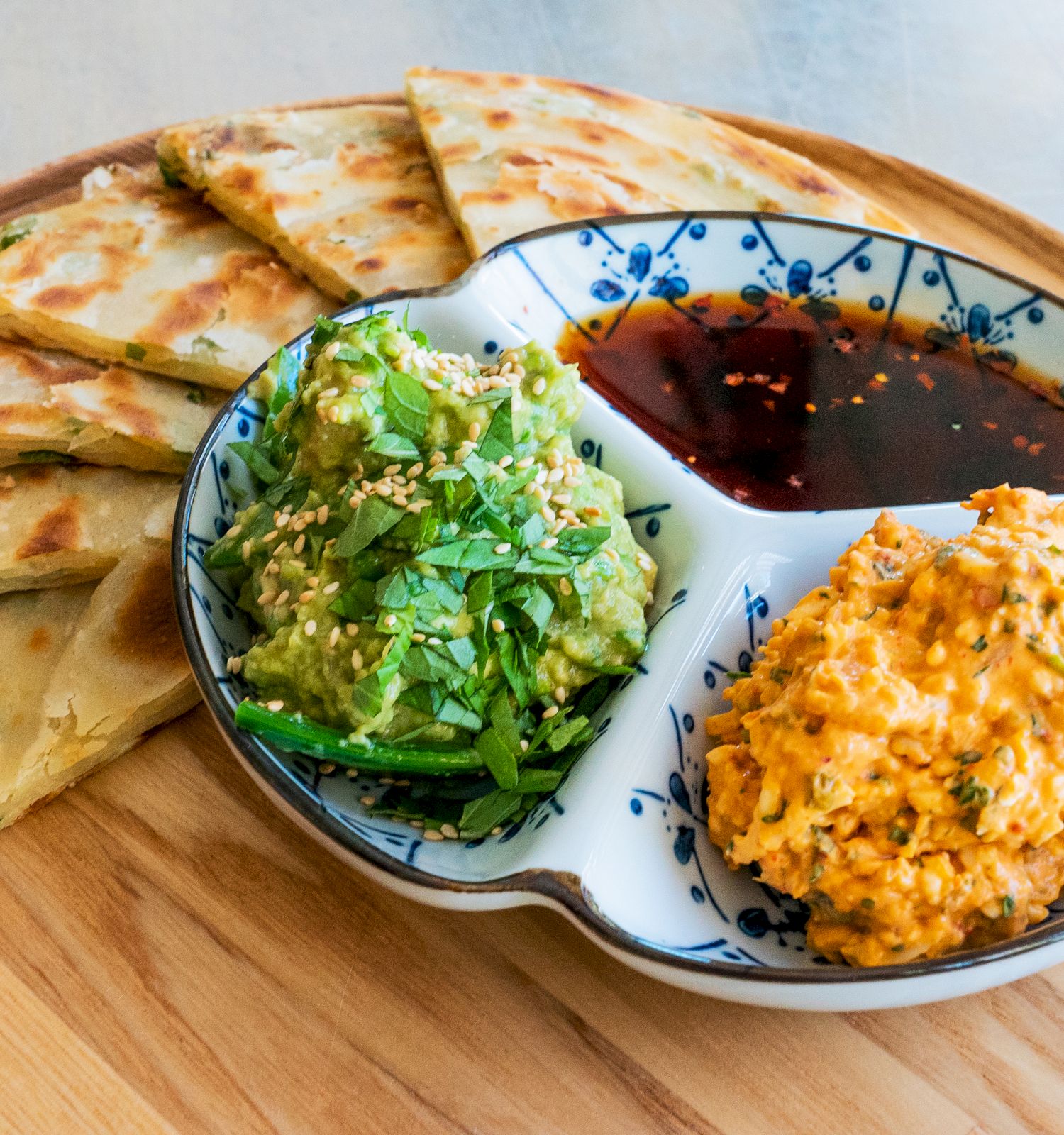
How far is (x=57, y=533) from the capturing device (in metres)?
2.52

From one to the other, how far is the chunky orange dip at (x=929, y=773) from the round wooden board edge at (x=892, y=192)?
6.20 ft

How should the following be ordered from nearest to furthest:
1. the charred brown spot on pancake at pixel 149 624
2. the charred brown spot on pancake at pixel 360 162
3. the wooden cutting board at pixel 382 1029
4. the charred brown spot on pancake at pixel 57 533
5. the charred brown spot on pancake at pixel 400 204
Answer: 1. the wooden cutting board at pixel 382 1029
2. the charred brown spot on pancake at pixel 149 624
3. the charred brown spot on pancake at pixel 57 533
4. the charred brown spot on pancake at pixel 400 204
5. the charred brown spot on pancake at pixel 360 162

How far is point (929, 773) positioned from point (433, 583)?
880mm

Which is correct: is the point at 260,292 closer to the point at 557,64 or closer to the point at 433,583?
the point at 433,583

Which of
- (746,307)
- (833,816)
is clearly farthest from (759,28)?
(833,816)

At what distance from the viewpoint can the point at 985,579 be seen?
1755 mm

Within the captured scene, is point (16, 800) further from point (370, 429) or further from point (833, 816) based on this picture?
point (833, 816)

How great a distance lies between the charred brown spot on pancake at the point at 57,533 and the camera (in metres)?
2.47

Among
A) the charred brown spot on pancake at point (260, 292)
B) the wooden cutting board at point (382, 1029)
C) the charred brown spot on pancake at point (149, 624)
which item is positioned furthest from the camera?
the charred brown spot on pancake at point (260, 292)

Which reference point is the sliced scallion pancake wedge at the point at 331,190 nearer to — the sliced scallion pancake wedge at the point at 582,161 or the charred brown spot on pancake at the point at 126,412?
the sliced scallion pancake wedge at the point at 582,161

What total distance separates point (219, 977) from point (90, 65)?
5.11 metres

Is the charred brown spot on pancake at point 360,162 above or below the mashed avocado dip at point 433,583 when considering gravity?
above

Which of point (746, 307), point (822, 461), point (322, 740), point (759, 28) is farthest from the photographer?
point (759, 28)

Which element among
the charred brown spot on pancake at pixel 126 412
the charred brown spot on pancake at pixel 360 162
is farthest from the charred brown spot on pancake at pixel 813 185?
the charred brown spot on pancake at pixel 126 412
